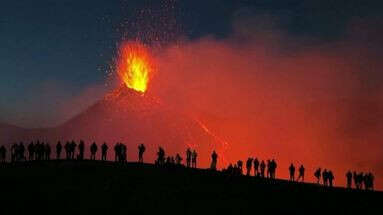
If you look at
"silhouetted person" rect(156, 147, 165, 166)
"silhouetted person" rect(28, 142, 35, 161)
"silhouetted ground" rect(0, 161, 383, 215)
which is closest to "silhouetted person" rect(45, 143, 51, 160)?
"silhouetted person" rect(28, 142, 35, 161)

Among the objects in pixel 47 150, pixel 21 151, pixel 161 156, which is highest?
pixel 47 150

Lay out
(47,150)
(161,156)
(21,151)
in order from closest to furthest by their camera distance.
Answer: (21,151) → (161,156) → (47,150)

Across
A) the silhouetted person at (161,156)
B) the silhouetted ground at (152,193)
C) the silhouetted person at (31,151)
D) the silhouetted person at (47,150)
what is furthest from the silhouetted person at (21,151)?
the silhouetted person at (161,156)

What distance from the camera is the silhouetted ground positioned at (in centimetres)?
3291

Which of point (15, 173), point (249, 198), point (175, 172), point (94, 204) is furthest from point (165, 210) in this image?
point (15, 173)

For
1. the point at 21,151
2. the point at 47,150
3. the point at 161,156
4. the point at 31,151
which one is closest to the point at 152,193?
the point at 161,156

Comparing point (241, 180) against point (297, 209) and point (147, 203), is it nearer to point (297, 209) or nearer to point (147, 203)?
point (297, 209)

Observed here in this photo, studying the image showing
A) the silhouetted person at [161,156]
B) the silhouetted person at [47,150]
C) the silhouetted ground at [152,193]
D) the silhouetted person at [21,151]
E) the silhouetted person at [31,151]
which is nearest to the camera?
the silhouetted ground at [152,193]

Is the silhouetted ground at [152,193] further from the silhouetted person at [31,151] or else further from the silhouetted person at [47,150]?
the silhouetted person at [31,151]

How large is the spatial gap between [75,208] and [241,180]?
14.4 m

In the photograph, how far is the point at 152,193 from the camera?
36.1m

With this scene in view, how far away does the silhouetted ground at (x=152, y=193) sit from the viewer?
1296 inches

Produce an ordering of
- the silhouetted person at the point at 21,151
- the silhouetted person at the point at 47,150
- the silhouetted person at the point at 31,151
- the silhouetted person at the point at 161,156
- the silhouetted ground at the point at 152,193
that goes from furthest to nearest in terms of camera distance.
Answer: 1. the silhouetted person at the point at 31,151
2. the silhouetted person at the point at 47,150
3. the silhouetted person at the point at 161,156
4. the silhouetted person at the point at 21,151
5. the silhouetted ground at the point at 152,193

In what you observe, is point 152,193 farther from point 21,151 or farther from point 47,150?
point 21,151
